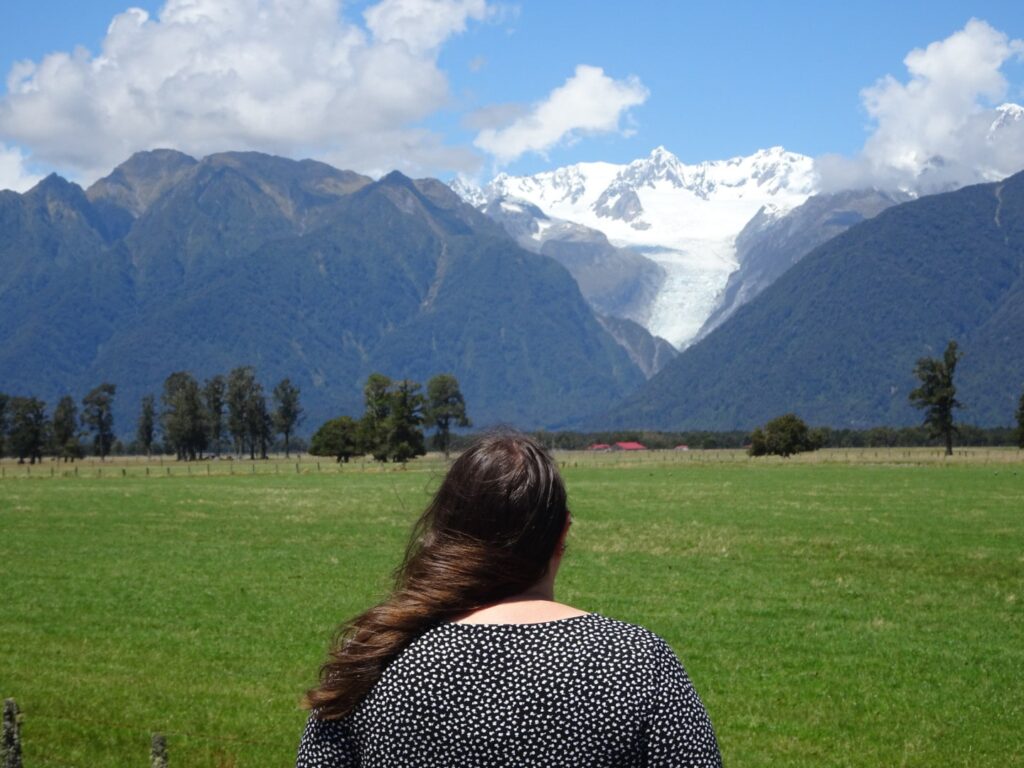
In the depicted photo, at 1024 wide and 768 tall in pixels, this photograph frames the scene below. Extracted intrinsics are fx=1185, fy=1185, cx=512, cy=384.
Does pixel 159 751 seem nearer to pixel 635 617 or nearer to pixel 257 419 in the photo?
pixel 635 617

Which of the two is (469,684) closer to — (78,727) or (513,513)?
(513,513)

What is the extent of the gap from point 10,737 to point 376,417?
→ 120394mm

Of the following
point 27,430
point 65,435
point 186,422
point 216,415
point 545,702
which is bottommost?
point 545,702

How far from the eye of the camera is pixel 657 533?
35906 mm

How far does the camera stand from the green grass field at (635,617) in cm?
1230

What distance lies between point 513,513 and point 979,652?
15668 mm

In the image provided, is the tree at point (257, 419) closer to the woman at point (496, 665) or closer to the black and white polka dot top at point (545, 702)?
the woman at point (496, 665)

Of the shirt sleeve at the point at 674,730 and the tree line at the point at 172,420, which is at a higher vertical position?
the tree line at the point at 172,420

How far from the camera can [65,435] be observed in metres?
163

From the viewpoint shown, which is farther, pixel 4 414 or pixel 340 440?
pixel 4 414

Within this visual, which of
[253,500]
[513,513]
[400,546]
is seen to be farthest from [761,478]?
[513,513]

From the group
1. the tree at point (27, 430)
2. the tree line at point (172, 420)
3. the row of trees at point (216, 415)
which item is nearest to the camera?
the tree at point (27, 430)

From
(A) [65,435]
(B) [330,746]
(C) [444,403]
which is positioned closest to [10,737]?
(B) [330,746]

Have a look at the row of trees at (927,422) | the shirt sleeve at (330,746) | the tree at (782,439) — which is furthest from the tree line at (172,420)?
the shirt sleeve at (330,746)
